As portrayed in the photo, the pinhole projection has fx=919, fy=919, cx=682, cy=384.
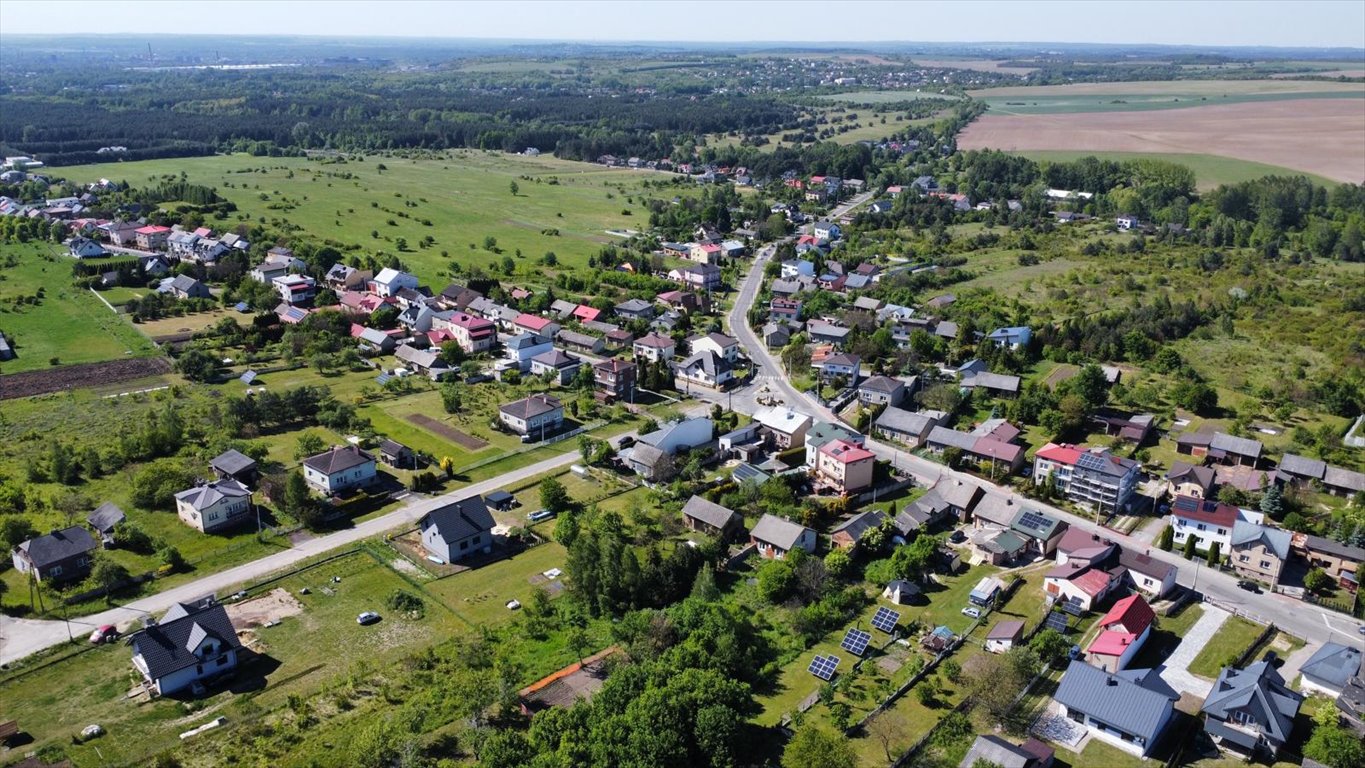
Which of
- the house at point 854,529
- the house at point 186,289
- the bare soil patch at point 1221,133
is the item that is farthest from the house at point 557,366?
the bare soil patch at point 1221,133

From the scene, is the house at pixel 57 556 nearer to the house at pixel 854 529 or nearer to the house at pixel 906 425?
the house at pixel 854 529

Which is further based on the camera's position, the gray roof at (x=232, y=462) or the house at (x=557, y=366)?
the house at (x=557, y=366)

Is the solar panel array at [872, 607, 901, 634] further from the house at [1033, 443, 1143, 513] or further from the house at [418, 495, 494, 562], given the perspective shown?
the house at [418, 495, 494, 562]

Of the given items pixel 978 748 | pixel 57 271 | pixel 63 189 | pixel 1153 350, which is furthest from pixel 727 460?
pixel 63 189

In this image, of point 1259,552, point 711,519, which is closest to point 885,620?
point 711,519

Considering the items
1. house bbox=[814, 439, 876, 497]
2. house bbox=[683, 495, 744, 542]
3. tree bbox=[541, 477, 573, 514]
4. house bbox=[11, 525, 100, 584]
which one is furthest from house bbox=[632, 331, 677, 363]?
house bbox=[11, 525, 100, 584]

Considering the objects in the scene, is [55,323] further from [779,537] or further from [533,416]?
[779,537]

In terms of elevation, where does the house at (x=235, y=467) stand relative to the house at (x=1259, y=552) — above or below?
below
